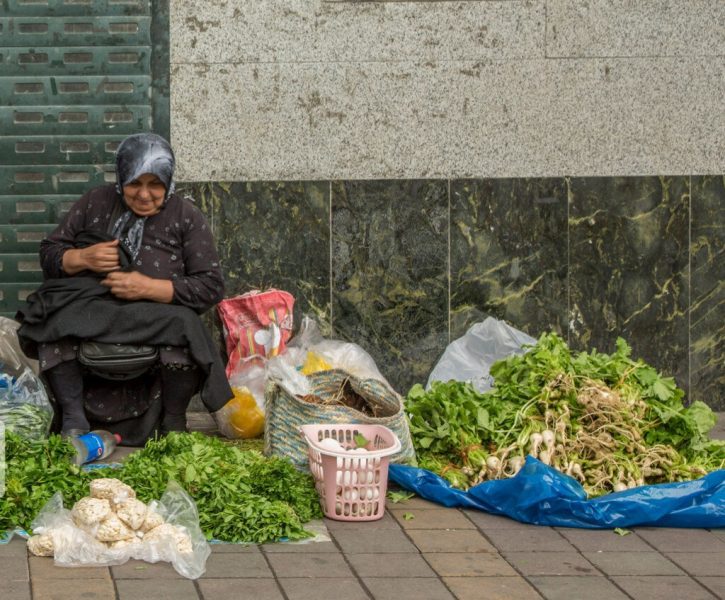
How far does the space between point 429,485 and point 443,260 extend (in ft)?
6.45

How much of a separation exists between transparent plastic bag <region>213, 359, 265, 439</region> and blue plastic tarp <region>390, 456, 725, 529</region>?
165 centimetres

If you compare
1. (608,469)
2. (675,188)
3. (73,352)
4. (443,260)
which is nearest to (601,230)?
(675,188)

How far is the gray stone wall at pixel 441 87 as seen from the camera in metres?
6.80

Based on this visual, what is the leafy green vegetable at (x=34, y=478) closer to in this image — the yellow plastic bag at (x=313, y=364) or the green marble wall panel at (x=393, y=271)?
the yellow plastic bag at (x=313, y=364)

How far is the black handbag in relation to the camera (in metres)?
5.92

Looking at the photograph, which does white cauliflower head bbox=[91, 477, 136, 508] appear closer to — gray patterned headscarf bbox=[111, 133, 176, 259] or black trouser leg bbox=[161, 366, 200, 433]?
black trouser leg bbox=[161, 366, 200, 433]

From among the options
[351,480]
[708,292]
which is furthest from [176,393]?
[708,292]

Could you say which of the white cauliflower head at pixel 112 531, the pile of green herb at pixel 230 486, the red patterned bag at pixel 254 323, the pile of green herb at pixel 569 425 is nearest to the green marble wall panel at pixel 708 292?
the pile of green herb at pixel 569 425

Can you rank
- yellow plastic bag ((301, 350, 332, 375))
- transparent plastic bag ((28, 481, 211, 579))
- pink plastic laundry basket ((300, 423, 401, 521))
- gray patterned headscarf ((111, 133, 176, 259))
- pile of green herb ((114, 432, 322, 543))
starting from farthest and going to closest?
yellow plastic bag ((301, 350, 332, 375)) < gray patterned headscarf ((111, 133, 176, 259)) < pink plastic laundry basket ((300, 423, 401, 521)) < pile of green herb ((114, 432, 322, 543)) < transparent plastic bag ((28, 481, 211, 579))

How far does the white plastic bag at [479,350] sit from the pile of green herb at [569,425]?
75 centimetres

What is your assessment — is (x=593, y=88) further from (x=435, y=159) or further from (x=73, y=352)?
(x=73, y=352)

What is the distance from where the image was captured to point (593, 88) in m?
6.89

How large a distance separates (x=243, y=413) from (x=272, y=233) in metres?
1.08

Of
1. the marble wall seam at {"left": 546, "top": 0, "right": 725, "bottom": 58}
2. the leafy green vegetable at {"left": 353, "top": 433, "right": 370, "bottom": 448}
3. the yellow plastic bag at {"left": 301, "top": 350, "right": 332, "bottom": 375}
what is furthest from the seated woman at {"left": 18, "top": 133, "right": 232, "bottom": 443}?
the marble wall seam at {"left": 546, "top": 0, "right": 725, "bottom": 58}
